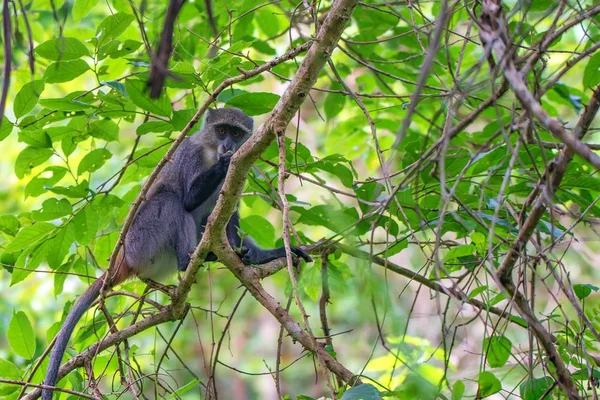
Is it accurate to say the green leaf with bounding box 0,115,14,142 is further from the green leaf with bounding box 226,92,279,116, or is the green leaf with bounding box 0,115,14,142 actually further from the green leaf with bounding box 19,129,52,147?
the green leaf with bounding box 226,92,279,116

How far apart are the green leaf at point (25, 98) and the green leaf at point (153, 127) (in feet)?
1.93

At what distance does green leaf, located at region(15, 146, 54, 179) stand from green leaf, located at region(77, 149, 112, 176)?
12.2 inches

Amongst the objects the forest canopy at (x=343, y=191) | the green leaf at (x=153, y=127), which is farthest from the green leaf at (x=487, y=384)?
the green leaf at (x=153, y=127)

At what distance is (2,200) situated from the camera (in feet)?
36.6

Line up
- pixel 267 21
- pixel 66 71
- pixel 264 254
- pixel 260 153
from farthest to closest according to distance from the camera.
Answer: pixel 267 21, pixel 264 254, pixel 66 71, pixel 260 153

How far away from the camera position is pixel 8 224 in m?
4.27

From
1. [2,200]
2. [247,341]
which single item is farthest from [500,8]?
[247,341]

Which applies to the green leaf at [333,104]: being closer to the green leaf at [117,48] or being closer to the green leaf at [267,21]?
the green leaf at [267,21]

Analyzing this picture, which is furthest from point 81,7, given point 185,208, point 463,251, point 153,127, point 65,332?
point 463,251

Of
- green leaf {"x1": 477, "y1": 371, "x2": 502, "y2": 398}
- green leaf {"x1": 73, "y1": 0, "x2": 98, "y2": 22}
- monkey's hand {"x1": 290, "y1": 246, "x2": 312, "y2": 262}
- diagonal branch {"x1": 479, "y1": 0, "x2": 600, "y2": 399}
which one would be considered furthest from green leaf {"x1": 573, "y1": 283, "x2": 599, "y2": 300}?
green leaf {"x1": 73, "y1": 0, "x2": 98, "y2": 22}

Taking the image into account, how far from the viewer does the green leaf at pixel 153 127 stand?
385 cm

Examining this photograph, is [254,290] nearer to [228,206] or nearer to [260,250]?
[228,206]

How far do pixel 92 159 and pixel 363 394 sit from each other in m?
2.82

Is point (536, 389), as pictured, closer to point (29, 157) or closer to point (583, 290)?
point (583, 290)
